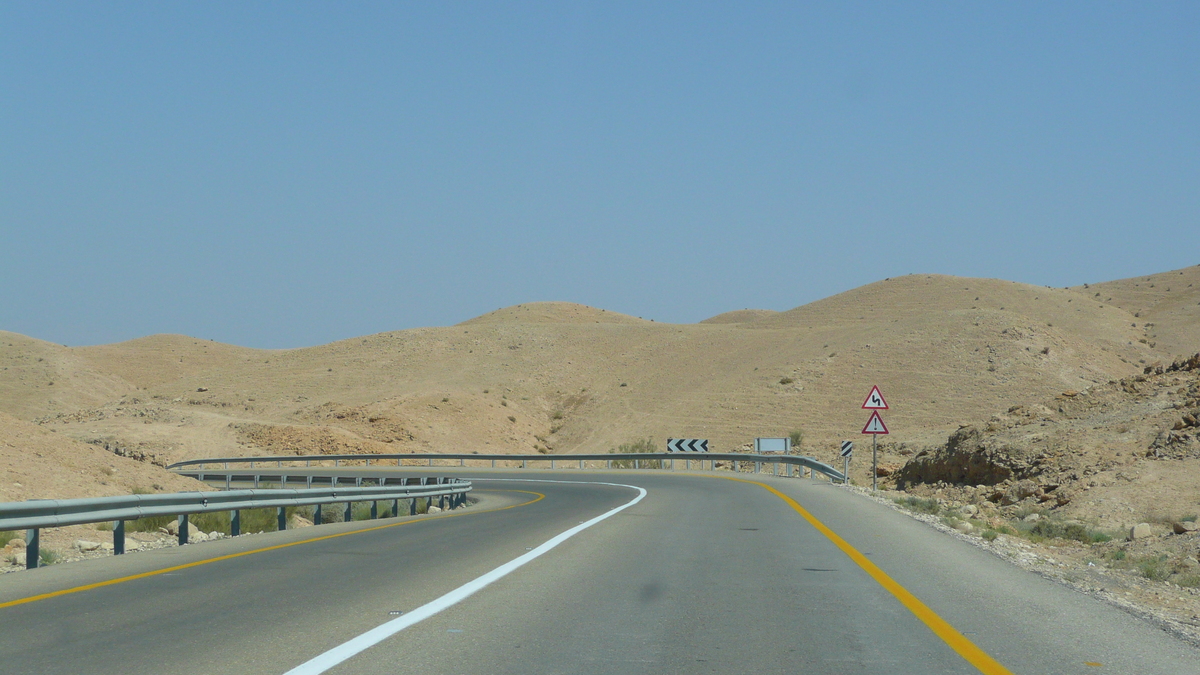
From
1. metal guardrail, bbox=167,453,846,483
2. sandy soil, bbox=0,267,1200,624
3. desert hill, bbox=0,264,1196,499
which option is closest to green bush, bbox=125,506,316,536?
sandy soil, bbox=0,267,1200,624

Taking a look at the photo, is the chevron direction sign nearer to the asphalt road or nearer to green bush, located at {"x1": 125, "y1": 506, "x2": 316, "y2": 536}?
green bush, located at {"x1": 125, "y1": 506, "x2": 316, "y2": 536}

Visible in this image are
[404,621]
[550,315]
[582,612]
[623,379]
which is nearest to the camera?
[404,621]

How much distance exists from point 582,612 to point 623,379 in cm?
8984

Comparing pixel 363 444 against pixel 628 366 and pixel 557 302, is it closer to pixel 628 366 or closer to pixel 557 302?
pixel 628 366

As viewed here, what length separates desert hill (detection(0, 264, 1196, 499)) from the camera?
7344cm

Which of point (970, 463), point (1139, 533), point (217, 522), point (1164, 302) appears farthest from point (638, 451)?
point (1164, 302)

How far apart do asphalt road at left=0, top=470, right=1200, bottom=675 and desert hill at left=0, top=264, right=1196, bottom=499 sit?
4695 cm

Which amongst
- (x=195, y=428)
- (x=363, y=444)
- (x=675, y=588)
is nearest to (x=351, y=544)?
(x=675, y=588)

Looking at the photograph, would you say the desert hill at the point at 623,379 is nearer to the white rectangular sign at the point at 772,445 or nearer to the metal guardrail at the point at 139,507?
the white rectangular sign at the point at 772,445

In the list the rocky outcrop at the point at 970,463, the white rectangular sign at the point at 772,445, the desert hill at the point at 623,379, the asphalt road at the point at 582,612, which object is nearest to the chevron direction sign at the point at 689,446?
the white rectangular sign at the point at 772,445

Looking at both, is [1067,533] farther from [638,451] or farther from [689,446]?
→ [638,451]

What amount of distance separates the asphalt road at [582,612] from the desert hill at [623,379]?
154 ft

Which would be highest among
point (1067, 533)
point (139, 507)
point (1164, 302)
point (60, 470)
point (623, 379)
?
point (1164, 302)

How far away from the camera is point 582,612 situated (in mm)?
8391
